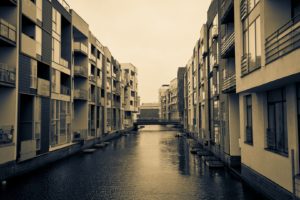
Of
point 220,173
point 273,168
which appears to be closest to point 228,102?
point 220,173

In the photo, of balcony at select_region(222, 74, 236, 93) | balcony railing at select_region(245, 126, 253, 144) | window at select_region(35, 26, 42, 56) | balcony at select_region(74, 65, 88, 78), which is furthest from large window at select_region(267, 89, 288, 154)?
balcony at select_region(74, 65, 88, 78)

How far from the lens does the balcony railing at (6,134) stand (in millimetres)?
20062

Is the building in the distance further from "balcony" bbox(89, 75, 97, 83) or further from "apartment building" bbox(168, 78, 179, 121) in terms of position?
"balcony" bbox(89, 75, 97, 83)

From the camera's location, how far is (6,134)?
2048 cm

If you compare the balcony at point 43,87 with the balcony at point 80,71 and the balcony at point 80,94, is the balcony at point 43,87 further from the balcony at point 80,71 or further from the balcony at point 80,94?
the balcony at point 80,71

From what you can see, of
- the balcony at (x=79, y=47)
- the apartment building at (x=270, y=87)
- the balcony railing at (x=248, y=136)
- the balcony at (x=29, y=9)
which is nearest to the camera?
the apartment building at (x=270, y=87)

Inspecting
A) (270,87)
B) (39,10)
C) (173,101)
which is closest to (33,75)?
(39,10)

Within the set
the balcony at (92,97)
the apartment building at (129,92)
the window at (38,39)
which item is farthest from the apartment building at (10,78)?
the apartment building at (129,92)

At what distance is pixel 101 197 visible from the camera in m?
16.3

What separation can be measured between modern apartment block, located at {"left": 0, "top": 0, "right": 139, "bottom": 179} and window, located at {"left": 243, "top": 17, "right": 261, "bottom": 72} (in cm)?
1634

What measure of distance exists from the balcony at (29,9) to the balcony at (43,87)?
5.62 meters

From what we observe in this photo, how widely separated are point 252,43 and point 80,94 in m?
28.6

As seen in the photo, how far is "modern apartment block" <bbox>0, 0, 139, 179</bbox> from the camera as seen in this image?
21.1 m

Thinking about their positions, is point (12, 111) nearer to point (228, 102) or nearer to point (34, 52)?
point (34, 52)
